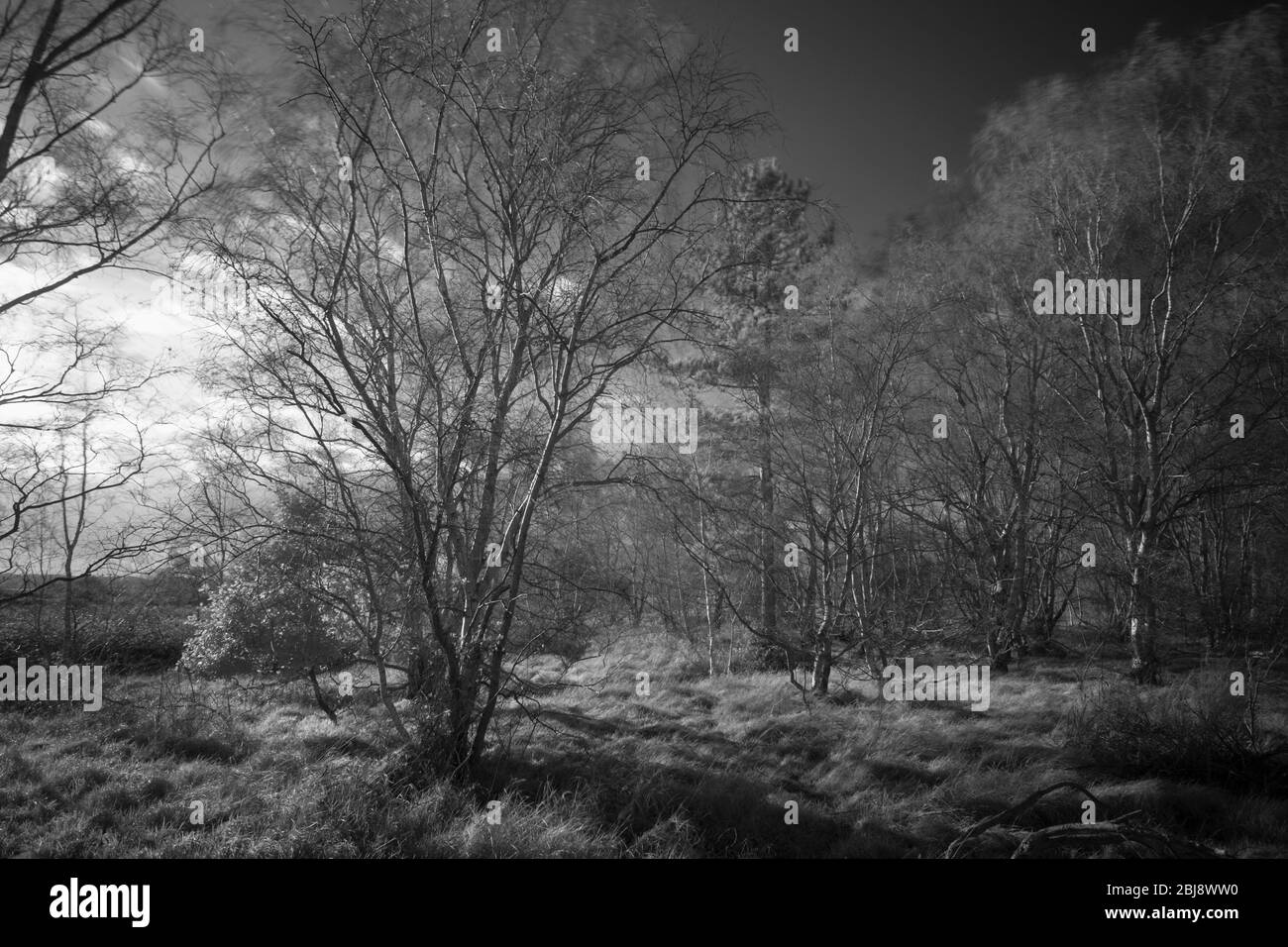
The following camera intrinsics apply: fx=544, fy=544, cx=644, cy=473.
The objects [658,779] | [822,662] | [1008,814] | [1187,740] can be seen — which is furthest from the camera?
[822,662]

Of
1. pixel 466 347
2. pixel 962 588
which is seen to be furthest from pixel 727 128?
pixel 962 588

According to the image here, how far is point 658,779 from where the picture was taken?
5559 mm

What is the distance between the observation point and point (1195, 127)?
853 cm

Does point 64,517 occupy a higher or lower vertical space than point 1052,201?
lower

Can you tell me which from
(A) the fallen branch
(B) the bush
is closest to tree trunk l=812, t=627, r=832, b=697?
(B) the bush

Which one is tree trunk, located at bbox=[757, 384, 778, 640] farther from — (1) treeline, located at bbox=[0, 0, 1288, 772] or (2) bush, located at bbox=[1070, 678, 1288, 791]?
(2) bush, located at bbox=[1070, 678, 1288, 791]

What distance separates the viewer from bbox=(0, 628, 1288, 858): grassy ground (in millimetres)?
3838

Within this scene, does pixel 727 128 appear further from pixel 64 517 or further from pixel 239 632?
pixel 64 517

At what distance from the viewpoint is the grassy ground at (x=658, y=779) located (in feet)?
12.6

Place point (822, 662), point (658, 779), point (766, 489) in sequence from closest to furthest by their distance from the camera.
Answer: point (658, 779) < point (822, 662) < point (766, 489)

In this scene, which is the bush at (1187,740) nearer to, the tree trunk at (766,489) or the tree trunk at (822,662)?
the tree trunk at (822,662)

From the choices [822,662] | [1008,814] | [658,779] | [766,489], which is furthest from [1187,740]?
[766,489]

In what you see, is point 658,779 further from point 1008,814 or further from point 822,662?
point 822,662
